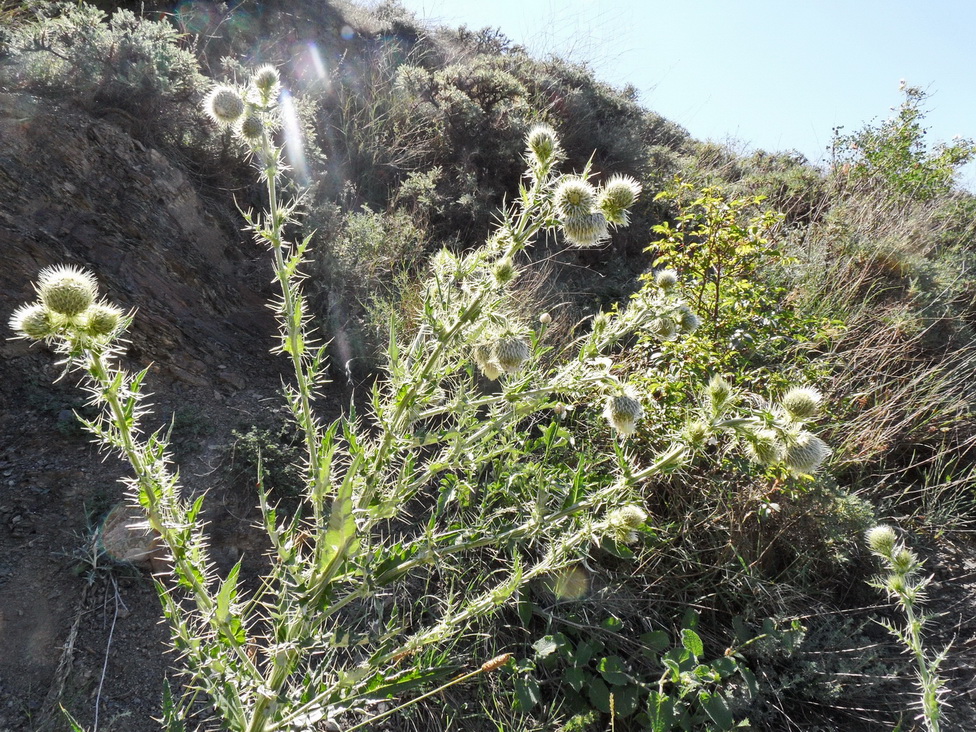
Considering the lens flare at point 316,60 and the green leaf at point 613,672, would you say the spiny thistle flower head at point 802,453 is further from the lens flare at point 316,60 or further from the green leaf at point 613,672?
the lens flare at point 316,60

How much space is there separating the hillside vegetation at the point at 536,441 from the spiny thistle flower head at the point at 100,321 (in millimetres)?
11

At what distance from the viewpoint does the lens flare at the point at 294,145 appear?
200 inches

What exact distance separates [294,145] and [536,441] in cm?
400

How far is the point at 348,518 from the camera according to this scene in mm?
1392

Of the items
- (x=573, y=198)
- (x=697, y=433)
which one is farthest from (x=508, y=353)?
(x=697, y=433)

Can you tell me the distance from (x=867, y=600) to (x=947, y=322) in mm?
2852

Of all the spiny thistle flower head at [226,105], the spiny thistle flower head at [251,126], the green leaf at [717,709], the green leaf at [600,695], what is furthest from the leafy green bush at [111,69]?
the green leaf at [717,709]

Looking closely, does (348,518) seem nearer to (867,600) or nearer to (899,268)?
(867,600)

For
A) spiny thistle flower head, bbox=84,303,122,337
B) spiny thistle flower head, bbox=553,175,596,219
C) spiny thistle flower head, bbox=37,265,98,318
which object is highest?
spiny thistle flower head, bbox=553,175,596,219

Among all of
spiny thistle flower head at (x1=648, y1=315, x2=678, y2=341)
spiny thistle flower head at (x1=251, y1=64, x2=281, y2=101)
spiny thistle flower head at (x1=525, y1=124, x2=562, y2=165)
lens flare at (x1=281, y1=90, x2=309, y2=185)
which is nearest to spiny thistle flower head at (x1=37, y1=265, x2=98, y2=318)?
spiny thistle flower head at (x1=251, y1=64, x2=281, y2=101)

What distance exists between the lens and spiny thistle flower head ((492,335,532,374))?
2107 mm

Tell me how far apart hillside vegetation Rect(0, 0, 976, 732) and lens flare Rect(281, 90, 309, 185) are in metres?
0.03

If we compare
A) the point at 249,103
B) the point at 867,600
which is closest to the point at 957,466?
the point at 867,600

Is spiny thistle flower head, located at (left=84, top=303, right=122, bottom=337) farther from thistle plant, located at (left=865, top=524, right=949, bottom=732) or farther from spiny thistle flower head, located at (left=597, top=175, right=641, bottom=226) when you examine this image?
thistle plant, located at (left=865, top=524, right=949, bottom=732)
